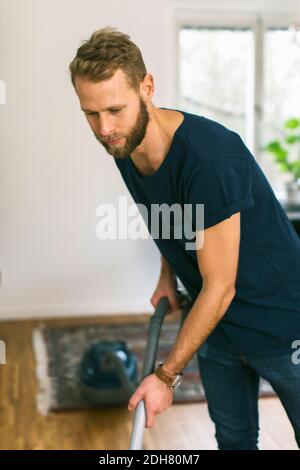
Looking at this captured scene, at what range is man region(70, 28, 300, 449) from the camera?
804 mm

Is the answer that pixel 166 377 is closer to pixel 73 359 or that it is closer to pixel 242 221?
pixel 242 221

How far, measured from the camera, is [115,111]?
2.66 ft

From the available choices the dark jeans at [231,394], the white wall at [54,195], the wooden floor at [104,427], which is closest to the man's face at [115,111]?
the dark jeans at [231,394]

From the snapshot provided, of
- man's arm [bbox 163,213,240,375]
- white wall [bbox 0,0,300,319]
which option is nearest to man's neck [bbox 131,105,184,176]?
man's arm [bbox 163,213,240,375]

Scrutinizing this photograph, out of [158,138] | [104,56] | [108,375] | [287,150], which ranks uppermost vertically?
[104,56]

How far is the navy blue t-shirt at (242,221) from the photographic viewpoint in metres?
0.90

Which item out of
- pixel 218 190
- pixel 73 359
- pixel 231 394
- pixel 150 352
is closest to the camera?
pixel 218 190

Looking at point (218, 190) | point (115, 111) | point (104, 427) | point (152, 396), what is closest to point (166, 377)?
point (152, 396)

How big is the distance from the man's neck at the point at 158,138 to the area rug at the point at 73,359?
136 centimetres

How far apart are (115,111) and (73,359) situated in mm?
1883

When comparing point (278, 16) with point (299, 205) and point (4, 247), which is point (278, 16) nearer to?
point (299, 205)

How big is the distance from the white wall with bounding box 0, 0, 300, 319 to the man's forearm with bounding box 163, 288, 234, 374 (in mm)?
1700

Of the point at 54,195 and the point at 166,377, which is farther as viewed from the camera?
the point at 54,195
